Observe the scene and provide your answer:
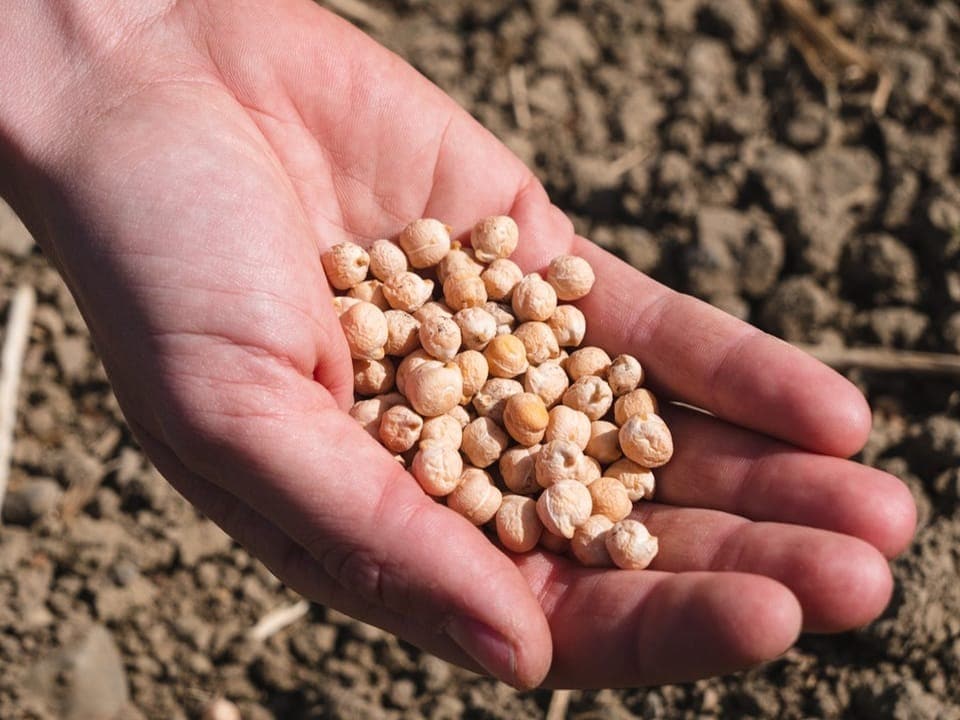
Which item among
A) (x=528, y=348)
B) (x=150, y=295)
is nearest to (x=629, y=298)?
(x=528, y=348)

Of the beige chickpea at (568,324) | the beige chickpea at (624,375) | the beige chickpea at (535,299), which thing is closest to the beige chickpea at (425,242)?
the beige chickpea at (535,299)

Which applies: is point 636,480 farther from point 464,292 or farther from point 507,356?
point 464,292

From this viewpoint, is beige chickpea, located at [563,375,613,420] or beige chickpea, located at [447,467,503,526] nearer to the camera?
beige chickpea, located at [447,467,503,526]

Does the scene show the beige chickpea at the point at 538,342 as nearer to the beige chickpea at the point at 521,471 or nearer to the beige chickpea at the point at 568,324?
the beige chickpea at the point at 568,324

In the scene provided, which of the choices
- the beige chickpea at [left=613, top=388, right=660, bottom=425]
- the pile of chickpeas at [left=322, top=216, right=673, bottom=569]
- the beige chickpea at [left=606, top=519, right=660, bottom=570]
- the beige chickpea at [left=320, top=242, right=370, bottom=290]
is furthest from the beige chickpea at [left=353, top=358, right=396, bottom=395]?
the beige chickpea at [left=606, top=519, right=660, bottom=570]

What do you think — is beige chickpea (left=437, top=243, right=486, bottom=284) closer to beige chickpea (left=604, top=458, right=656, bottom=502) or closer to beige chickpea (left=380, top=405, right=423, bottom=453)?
beige chickpea (left=380, top=405, right=423, bottom=453)

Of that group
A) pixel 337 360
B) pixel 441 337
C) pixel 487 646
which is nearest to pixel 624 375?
pixel 441 337
